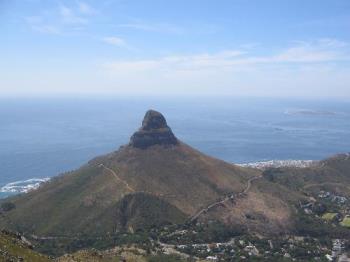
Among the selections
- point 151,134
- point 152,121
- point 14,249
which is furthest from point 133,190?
point 14,249

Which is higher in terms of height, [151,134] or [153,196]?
[151,134]

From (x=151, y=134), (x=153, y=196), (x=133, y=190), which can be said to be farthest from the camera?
(x=151, y=134)

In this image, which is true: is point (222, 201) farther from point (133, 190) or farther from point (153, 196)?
point (133, 190)

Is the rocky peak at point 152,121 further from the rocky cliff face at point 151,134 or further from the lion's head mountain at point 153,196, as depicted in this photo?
the lion's head mountain at point 153,196

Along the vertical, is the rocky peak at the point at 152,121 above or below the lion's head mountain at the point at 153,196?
above

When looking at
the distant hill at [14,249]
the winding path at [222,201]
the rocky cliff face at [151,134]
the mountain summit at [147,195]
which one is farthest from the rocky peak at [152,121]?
the distant hill at [14,249]

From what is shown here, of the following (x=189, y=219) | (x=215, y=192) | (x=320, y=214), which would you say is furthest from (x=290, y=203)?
(x=189, y=219)

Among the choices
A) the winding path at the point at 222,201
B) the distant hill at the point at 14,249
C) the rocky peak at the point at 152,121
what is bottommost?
the winding path at the point at 222,201

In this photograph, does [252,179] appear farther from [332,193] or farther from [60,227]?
[60,227]

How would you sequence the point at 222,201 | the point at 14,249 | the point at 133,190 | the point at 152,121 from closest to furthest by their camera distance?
the point at 14,249 → the point at 133,190 → the point at 222,201 → the point at 152,121

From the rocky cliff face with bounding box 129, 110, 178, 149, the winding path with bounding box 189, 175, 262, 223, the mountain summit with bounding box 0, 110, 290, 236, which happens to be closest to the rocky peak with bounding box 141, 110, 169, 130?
the rocky cliff face with bounding box 129, 110, 178, 149
